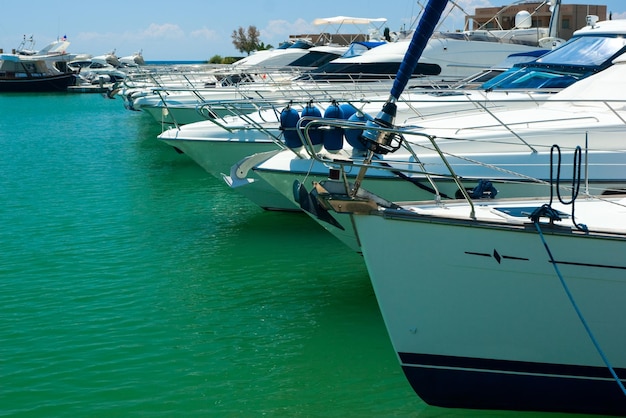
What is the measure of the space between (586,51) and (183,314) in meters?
7.01

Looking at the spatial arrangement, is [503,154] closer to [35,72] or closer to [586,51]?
[586,51]

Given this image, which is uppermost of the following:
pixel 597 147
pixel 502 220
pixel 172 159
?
pixel 502 220

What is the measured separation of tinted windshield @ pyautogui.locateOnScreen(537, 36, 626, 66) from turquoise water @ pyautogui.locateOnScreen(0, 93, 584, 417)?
4364 millimetres

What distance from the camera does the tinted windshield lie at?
11.4 metres

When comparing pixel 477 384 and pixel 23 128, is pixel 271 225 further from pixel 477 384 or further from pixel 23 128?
pixel 23 128

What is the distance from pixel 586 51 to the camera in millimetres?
11812

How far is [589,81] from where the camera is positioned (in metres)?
10.1

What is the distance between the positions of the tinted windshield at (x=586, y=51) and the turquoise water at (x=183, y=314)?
436 cm

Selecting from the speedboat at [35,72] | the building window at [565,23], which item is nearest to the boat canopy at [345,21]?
the building window at [565,23]

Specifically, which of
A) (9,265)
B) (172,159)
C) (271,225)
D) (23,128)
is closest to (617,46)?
(271,225)

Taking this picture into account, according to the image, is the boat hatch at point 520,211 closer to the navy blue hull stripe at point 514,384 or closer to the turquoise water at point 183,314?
the navy blue hull stripe at point 514,384

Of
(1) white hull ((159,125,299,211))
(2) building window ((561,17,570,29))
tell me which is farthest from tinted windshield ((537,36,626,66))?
(2) building window ((561,17,570,29))

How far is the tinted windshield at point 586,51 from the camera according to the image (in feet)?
37.4

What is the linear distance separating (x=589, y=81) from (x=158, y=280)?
585 centimetres
